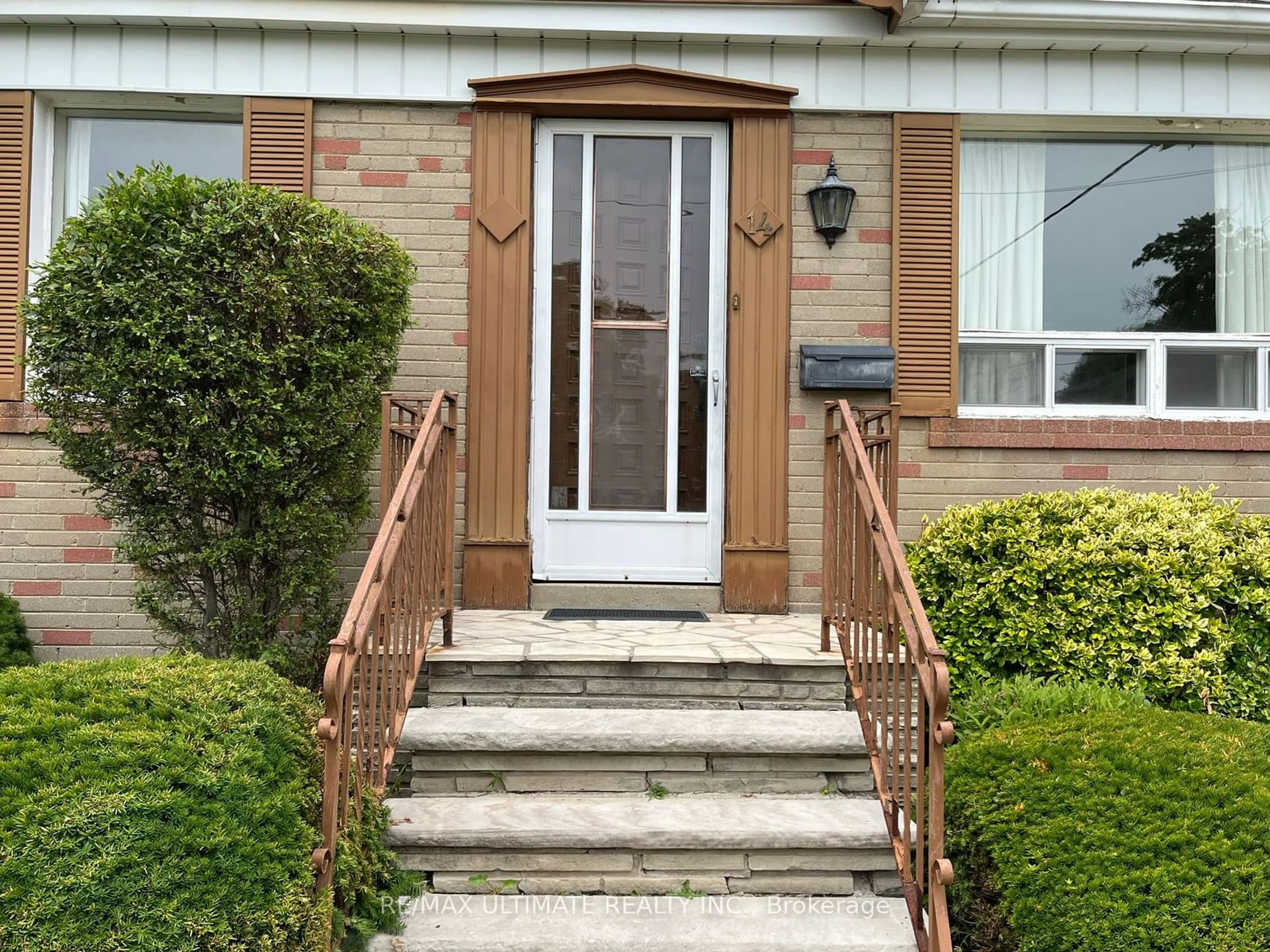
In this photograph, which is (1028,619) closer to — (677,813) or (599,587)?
(677,813)

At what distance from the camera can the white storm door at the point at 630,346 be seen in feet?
15.4

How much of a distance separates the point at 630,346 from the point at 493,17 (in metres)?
1.76

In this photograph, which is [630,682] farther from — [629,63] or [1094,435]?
[629,63]

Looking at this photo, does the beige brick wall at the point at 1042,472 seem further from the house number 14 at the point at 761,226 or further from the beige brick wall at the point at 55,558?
the beige brick wall at the point at 55,558

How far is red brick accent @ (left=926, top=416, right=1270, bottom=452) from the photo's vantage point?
15.3 ft

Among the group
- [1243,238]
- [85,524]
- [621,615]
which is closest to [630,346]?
[621,615]

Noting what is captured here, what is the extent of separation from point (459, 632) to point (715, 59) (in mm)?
3127

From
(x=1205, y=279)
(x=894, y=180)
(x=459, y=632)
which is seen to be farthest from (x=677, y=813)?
(x=1205, y=279)

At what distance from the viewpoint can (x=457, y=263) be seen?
4.66 metres

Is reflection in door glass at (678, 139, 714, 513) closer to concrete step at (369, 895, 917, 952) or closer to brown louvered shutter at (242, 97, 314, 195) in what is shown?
brown louvered shutter at (242, 97, 314, 195)

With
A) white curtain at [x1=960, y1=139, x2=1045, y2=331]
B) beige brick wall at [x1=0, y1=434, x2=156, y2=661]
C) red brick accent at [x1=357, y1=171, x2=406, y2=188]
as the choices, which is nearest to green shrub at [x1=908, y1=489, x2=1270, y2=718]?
white curtain at [x1=960, y1=139, x2=1045, y2=331]

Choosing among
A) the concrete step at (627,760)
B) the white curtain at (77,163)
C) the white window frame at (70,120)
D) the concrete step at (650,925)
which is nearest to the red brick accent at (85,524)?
the white window frame at (70,120)

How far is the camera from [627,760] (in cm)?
309

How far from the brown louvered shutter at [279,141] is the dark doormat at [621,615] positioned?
98.6 inches
